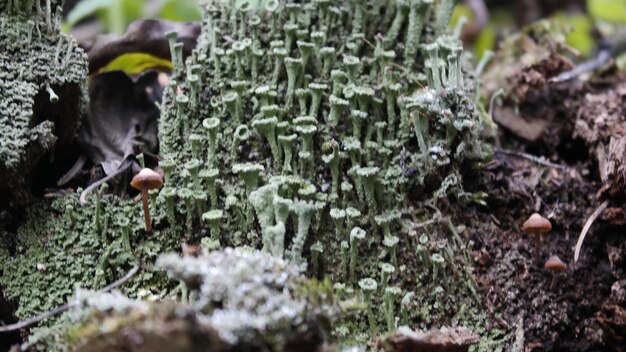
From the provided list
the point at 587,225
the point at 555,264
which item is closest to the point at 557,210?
the point at 587,225

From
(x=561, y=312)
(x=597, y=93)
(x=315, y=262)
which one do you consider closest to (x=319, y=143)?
(x=315, y=262)

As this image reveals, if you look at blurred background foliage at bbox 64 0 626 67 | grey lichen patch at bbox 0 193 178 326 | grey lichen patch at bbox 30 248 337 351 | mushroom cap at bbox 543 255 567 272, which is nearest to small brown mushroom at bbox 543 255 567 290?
mushroom cap at bbox 543 255 567 272

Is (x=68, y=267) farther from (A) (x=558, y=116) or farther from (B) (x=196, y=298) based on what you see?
(A) (x=558, y=116)

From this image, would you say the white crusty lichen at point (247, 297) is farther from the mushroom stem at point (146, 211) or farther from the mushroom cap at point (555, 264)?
the mushroom cap at point (555, 264)

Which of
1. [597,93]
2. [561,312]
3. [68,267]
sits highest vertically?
[597,93]

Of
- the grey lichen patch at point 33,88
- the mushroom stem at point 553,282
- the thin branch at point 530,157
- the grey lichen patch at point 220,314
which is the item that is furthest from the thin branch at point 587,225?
the grey lichen patch at point 33,88

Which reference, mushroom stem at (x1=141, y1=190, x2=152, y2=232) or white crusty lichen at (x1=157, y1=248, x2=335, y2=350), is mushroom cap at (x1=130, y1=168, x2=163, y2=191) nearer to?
mushroom stem at (x1=141, y1=190, x2=152, y2=232)

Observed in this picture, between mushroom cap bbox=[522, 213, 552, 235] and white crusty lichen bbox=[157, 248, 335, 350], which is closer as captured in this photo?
white crusty lichen bbox=[157, 248, 335, 350]
